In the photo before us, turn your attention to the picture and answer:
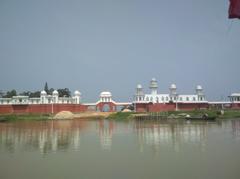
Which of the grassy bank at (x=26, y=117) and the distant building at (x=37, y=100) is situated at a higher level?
the distant building at (x=37, y=100)

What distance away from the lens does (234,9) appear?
504 centimetres

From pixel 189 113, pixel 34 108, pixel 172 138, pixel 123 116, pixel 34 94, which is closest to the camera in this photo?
pixel 172 138

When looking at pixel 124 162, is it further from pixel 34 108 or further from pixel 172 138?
pixel 34 108

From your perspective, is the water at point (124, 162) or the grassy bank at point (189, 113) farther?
the grassy bank at point (189, 113)

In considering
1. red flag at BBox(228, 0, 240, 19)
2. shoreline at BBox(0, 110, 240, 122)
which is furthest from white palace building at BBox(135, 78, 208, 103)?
red flag at BBox(228, 0, 240, 19)

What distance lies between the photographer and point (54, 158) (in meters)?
13.7

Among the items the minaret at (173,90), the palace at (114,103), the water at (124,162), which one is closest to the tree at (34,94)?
the palace at (114,103)

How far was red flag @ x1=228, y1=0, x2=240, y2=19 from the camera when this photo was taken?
5000mm

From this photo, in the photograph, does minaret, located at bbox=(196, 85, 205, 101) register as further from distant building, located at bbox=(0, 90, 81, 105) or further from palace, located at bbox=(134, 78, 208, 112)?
distant building, located at bbox=(0, 90, 81, 105)

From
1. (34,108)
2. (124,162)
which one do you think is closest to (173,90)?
(34,108)

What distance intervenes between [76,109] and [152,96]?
53.5ft

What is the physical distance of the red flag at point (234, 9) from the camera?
16.4 feet

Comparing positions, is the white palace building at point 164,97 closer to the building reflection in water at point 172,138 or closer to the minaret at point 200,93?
the minaret at point 200,93

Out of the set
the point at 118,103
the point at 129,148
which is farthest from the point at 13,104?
the point at 129,148
